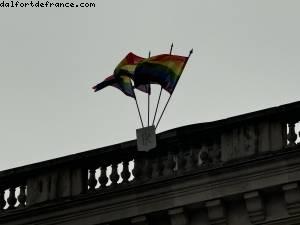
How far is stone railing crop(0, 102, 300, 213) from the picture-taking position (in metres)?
28.1

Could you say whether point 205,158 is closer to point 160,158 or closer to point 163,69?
point 160,158

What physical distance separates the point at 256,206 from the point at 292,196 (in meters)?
0.63

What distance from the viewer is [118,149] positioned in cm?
2925

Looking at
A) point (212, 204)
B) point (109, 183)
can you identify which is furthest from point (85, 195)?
point (212, 204)

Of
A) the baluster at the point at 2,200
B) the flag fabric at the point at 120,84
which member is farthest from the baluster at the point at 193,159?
the baluster at the point at 2,200

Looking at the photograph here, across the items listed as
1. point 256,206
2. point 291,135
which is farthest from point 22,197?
point 291,135

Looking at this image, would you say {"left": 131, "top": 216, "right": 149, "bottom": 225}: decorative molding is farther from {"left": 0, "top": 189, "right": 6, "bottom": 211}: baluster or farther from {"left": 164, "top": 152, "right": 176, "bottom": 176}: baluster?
{"left": 0, "top": 189, "right": 6, "bottom": 211}: baluster

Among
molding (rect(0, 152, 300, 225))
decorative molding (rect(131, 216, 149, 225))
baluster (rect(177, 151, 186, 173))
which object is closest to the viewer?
molding (rect(0, 152, 300, 225))

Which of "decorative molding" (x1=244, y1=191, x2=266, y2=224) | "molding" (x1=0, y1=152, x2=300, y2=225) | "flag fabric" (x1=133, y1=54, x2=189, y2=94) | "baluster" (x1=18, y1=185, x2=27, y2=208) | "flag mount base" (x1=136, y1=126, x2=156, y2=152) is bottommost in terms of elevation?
"decorative molding" (x1=244, y1=191, x2=266, y2=224)

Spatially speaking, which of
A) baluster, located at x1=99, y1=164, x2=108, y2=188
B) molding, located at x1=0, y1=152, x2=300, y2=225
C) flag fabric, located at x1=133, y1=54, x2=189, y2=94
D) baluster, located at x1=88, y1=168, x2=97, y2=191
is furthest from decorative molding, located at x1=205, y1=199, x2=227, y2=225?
flag fabric, located at x1=133, y1=54, x2=189, y2=94

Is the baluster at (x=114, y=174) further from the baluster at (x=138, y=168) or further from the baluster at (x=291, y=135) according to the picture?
the baluster at (x=291, y=135)

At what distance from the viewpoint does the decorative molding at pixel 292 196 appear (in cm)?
2731

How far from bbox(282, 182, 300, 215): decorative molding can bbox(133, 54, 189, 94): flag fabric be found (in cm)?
410

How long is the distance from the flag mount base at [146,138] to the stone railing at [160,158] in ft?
0.34
